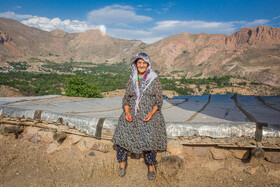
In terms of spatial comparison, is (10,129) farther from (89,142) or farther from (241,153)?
(241,153)

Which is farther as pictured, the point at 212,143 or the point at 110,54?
the point at 110,54

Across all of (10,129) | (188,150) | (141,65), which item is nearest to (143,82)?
(141,65)

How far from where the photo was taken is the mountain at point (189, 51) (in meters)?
54.5

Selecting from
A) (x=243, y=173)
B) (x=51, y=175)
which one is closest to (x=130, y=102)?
(x=51, y=175)

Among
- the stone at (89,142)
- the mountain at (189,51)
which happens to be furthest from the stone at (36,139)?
the mountain at (189,51)

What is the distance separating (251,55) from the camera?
60281 mm

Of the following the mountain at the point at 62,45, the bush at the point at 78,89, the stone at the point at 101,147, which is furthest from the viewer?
the mountain at the point at 62,45

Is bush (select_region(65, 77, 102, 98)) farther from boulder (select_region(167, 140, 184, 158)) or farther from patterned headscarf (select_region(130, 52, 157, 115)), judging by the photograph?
boulder (select_region(167, 140, 184, 158))

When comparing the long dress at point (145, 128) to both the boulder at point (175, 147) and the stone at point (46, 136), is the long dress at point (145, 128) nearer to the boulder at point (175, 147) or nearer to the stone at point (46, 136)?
the boulder at point (175, 147)

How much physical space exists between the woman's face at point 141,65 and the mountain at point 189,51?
1997 inches

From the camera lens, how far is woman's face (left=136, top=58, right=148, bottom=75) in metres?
2.03

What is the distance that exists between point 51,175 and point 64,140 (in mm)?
483

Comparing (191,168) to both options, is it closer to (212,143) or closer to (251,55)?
(212,143)

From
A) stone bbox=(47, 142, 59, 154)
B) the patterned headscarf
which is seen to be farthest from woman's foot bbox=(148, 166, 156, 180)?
stone bbox=(47, 142, 59, 154)
